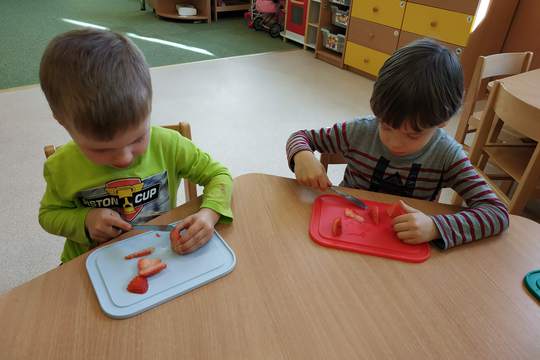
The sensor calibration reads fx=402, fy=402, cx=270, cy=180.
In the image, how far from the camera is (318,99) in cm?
283

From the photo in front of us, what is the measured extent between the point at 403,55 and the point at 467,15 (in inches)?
86.8

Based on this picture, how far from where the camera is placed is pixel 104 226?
68 centimetres

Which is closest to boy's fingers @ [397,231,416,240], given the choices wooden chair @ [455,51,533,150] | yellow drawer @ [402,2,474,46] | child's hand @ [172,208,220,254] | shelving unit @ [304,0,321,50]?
child's hand @ [172,208,220,254]

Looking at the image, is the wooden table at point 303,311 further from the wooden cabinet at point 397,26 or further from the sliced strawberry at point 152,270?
the wooden cabinet at point 397,26

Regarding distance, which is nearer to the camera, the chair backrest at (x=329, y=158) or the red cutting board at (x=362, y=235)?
the red cutting board at (x=362, y=235)

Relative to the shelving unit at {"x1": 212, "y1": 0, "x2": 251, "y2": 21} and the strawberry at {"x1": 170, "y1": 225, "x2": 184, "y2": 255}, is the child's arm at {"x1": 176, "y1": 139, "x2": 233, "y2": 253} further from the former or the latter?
the shelving unit at {"x1": 212, "y1": 0, "x2": 251, "y2": 21}

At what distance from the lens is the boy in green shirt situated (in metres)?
0.58

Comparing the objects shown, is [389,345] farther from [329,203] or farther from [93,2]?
[93,2]

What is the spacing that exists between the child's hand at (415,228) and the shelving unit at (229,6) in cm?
430

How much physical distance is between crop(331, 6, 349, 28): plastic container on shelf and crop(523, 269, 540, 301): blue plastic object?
3007 millimetres

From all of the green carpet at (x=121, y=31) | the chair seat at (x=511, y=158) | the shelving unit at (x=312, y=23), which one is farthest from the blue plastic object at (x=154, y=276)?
the shelving unit at (x=312, y=23)

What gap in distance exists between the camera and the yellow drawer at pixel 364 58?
3.10 meters

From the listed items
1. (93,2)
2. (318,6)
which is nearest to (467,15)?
(318,6)

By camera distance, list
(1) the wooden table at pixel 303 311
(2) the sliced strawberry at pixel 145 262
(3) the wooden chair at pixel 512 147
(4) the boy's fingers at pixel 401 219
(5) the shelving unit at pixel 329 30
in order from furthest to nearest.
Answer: (5) the shelving unit at pixel 329 30 < (3) the wooden chair at pixel 512 147 < (4) the boy's fingers at pixel 401 219 < (2) the sliced strawberry at pixel 145 262 < (1) the wooden table at pixel 303 311
